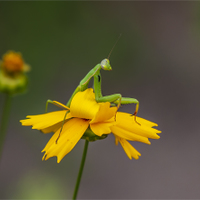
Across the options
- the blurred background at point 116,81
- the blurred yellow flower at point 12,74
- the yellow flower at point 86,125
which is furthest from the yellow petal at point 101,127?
the blurred background at point 116,81

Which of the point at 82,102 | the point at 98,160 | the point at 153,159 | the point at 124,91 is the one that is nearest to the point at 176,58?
the point at 124,91

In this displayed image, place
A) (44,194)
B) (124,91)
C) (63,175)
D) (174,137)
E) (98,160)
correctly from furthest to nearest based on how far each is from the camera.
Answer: (124,91)
(174,137)
(98,160)
(63,175)
(44,194)

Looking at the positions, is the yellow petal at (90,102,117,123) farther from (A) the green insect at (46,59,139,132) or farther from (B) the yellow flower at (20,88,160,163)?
(A) the green insect at (46,59,139,132)

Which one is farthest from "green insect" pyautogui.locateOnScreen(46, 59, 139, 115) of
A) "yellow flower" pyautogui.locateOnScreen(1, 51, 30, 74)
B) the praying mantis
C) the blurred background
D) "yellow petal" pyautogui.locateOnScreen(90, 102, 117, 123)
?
the blurred background

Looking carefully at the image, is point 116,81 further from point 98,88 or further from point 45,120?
point 45,120

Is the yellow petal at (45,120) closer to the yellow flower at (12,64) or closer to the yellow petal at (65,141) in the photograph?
the yellow petal at (65,141)

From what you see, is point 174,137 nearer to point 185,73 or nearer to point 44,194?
point 185,73
